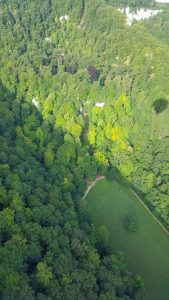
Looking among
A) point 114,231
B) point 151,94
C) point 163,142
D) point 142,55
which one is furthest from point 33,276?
point 142,55

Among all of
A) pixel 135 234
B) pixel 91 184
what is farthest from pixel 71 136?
pixel 135 234

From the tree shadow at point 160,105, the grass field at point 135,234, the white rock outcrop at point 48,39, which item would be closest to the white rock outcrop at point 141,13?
the white rock outcrop at point 48,39

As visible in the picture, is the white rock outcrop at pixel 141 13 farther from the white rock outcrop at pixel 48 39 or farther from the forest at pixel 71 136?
the white rock outcrop at pixel 48 39

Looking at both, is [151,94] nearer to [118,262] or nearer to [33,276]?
[118,262]

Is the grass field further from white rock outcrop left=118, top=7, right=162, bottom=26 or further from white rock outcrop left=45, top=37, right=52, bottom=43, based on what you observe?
white rock outcrop left=118, top=7, right=162, bottom=26

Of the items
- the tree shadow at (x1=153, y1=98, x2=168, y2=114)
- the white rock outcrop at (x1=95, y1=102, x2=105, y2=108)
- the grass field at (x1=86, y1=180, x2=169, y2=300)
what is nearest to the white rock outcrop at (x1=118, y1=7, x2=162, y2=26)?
the tree shadow at (x1=153, y1=98, x2=168, y2=114)

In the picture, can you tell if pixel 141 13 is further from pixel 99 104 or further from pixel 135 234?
pixel 135 234
